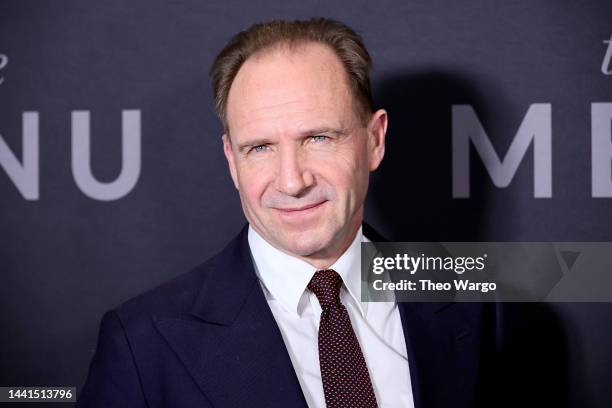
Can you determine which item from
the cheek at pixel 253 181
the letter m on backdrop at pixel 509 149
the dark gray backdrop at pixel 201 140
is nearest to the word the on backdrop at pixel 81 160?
the dark gray backdrop at pixel 201 140

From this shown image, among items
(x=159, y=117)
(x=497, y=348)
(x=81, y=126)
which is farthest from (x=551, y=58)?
(x=81, y=126)

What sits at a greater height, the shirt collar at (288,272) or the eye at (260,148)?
the eye at (260,148)

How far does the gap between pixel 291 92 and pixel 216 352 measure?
50 cm

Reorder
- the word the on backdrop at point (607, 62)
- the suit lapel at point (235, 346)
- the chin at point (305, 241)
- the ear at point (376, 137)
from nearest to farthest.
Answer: the suit lapel at point (235, 346)
the chin at point (305, 241)
the ear at point (376, 137)
the word the on backdrop at point (607, 62)

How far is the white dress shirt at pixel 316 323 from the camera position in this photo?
57.1 inches

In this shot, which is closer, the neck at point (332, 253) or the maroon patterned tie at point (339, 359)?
the maroon patterned tie at point (339, 359)

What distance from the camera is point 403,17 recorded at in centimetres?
198

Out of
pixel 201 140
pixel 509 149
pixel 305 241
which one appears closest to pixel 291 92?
pixel 305 241

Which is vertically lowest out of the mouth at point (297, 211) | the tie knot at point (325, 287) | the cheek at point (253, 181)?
the tie knot at point (325, 287)

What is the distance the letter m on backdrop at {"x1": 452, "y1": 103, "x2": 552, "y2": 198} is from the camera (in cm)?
197

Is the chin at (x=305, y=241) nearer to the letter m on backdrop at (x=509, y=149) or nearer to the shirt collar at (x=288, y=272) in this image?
the shirt collar at (x=288, y=272)

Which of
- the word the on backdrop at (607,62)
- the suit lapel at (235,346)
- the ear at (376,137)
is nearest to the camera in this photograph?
the suit lapel at (235,346)

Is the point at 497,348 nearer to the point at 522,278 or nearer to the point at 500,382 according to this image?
the point at 500,382

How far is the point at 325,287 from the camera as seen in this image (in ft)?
4.89
